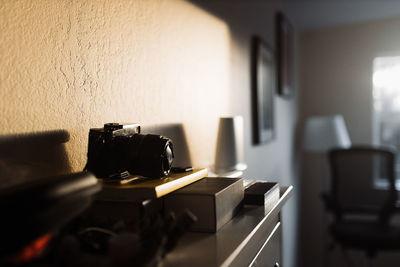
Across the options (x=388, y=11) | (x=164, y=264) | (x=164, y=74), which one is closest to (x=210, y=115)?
(x=164, y=74)

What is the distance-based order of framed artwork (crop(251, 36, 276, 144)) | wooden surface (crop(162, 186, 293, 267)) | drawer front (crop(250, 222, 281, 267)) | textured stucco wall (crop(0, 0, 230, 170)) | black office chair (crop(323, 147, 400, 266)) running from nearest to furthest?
wooden surface (crop(162, 186, 293, 267)), textured stucco wall (crop(0, 0, 230, 170)), drawer front (crop(250, 222, 281, 267)), framed artwork (crop(251, 36, 276, 144)), black office chair (crop(323, 147, 400, 266))

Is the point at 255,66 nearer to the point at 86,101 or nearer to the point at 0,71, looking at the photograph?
the point at 86,101

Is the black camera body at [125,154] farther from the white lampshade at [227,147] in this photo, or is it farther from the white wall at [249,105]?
the white wall at [249,105]

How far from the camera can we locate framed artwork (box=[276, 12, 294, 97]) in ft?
9.52

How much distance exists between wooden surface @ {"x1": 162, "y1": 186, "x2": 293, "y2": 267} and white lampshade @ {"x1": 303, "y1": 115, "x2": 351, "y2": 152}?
9.50 feet

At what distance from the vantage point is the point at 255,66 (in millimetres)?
2150

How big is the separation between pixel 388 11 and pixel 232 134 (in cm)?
299

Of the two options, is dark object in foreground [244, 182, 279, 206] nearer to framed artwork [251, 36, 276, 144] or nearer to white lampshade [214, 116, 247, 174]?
white lampshade [214, 116, 247, 174]

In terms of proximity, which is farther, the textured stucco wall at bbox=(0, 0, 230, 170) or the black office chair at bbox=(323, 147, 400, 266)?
the black office chair at bbox=(323, 147, 400, 266)

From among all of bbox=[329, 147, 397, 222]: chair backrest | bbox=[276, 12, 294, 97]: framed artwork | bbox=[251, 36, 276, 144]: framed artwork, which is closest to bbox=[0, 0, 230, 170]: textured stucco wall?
bbox=[251, 36, 276, 144]: framed artwork

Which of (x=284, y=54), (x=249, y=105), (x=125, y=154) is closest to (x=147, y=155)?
(x=125, y=154)

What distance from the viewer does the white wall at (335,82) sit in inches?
154

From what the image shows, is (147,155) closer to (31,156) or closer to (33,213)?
(31,156)

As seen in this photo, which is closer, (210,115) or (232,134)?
(232,134)
